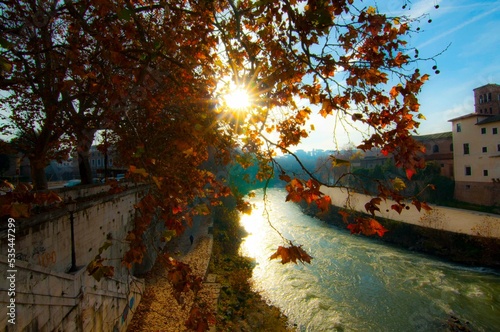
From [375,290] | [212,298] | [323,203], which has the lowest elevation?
[375,290]

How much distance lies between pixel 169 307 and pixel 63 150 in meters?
9.02

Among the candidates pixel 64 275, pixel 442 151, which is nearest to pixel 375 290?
pixel 64 275

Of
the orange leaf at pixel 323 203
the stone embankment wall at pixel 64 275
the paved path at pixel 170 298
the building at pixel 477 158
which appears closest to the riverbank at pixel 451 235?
the building at pixel 477 158

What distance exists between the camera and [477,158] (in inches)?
1179

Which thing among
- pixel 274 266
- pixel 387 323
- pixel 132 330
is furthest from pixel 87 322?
pixel 274 266

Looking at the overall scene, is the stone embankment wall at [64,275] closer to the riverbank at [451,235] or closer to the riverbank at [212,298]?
the riverbank at [212,298]

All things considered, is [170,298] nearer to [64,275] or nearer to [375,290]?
[64,275]

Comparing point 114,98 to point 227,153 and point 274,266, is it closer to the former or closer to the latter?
point 227,153

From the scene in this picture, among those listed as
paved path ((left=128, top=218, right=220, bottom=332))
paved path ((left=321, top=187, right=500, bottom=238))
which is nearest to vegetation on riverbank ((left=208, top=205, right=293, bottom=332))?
paved path ((left=128, top=218, right=220, bottom=332))

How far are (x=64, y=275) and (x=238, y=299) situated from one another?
10.9m

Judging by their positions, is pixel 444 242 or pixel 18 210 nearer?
pixel 18 210

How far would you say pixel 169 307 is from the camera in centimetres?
1198

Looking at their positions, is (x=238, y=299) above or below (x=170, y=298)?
below

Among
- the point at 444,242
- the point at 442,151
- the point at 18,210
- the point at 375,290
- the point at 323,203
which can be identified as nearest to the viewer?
the point at 323,203
